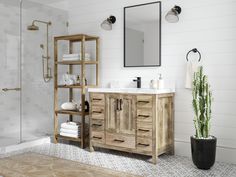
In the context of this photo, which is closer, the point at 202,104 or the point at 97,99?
the point at 202,104

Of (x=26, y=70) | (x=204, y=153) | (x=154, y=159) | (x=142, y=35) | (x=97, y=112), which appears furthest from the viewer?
(x=26, y=70)

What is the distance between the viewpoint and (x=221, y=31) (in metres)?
3.71

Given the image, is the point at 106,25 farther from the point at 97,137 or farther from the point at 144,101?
the point at 97,137

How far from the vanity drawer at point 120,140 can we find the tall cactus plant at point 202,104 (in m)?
0.86

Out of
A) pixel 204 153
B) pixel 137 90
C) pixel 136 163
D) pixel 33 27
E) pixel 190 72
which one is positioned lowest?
pixel 136 163

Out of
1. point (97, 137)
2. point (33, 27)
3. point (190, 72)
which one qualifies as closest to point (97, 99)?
point (97, 137)

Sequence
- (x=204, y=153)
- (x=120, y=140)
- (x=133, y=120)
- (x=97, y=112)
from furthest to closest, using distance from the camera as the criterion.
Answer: (x=97, y=112), (x=120, y=140), (x=133, y=120), (x=204, y=153)

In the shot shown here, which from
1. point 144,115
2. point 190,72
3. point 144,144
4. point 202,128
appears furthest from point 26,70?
point 202,128

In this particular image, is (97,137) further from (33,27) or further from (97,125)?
(33,27)

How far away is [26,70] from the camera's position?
4.48 meters

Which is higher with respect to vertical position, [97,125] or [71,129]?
[97,125]

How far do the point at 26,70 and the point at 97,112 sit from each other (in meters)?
1.31

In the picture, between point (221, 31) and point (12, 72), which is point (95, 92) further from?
point (221, 31)

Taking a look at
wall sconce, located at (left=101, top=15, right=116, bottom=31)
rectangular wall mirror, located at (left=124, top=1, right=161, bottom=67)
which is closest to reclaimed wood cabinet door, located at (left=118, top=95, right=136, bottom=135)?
rectangular wall mirror, located at (left=124, top=1, right=161, bottom=67)
